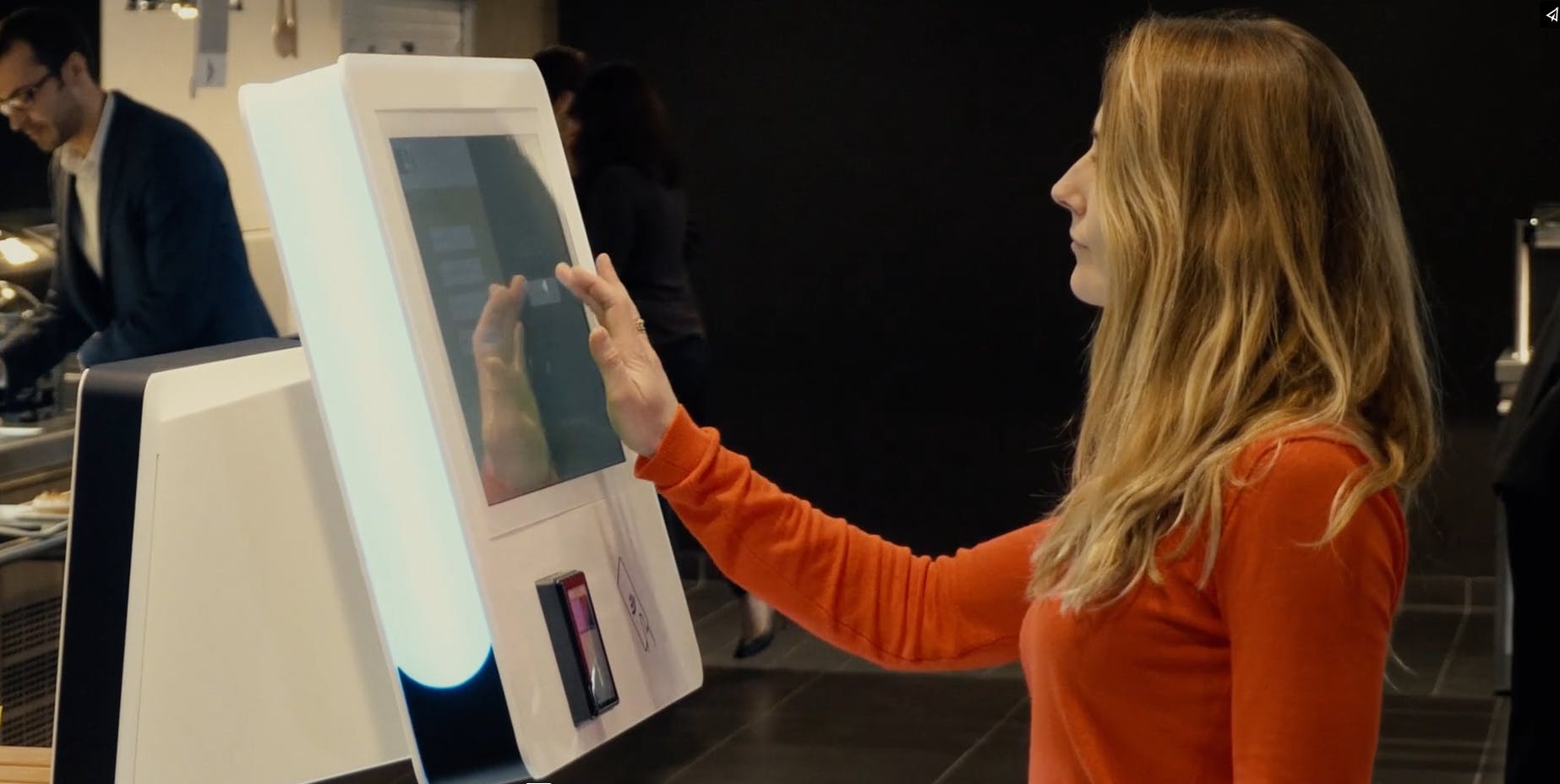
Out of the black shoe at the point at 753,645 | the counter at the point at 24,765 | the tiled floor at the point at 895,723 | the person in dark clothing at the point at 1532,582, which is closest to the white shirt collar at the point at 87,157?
the tiled floor at the point at 895,723

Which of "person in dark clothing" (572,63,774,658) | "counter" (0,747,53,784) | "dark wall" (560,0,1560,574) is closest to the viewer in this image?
"counter" (0,747,53,784)

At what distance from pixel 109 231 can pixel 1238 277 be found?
308cm

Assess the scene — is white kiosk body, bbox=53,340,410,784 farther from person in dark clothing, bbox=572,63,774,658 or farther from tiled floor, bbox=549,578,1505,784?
person in dark clothing, bbox=572,63,774,658

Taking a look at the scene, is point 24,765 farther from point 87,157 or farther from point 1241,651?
point 87,157

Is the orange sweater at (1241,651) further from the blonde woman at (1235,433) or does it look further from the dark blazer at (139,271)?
the dark blazer at (139,271)

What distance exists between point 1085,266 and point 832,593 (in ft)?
1.36

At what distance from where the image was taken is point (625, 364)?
56.8 inches

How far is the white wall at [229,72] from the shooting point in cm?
389

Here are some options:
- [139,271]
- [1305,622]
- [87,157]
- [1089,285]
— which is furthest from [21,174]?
[1305,622]

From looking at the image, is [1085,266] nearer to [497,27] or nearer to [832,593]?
[832,593]

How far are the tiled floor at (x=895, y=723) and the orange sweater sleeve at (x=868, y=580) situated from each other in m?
2.51

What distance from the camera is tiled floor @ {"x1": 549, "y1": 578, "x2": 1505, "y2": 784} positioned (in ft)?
13.4

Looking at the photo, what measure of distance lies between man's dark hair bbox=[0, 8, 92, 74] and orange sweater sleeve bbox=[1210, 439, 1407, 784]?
3.37m

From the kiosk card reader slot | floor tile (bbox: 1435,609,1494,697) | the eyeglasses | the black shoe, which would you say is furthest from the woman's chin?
the black shoe
